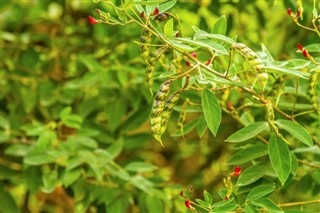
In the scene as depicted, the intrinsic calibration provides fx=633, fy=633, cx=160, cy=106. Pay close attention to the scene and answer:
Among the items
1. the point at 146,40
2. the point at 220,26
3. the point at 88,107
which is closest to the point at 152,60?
the point at 146,40

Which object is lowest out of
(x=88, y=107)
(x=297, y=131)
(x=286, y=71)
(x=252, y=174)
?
(x=88, y=107)

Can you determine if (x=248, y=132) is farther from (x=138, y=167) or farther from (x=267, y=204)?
(x=138, y=167)

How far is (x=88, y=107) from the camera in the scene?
65.7 inches

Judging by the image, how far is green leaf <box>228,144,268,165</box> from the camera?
1176mm

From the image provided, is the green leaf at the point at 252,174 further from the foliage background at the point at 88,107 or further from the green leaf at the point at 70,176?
the green leaf at the point at 70,176

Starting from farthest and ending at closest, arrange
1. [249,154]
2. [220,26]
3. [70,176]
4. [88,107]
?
[88,107]
[70,176]
[249,154]
[220,26]

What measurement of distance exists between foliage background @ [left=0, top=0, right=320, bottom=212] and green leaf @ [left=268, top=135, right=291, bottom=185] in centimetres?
27

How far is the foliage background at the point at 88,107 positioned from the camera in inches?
57.9

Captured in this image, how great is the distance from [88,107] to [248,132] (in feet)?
2.16

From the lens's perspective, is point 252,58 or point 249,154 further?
point 249,154

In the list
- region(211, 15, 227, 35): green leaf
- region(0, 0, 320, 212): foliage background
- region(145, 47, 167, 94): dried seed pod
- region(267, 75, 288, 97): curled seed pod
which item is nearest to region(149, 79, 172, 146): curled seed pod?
region(145, 47, 167, 94): dried seed pod

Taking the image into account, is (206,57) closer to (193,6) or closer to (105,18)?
(193,6)

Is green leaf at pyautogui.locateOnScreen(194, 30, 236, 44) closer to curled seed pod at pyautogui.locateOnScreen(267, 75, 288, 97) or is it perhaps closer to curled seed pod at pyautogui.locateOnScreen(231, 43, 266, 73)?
curled seed pod at pyautogui.locateOnScreen(231, 43, 266, 73)

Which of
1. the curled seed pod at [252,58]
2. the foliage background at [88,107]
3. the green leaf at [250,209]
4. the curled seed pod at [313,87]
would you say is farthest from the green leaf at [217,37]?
the foliage background at [88,107]
